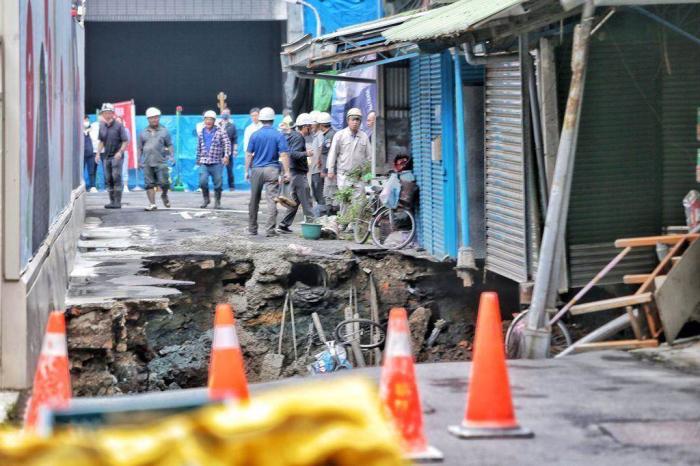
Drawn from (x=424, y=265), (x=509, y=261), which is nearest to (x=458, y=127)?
(x=509, y=261)

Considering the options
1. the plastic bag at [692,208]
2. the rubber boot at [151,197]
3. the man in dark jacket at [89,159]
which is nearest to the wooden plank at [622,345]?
the plastic bag at [692,208]

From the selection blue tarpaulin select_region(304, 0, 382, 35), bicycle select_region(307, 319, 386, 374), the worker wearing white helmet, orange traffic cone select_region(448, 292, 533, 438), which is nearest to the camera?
orange traffic cone select_region(448, 292, 533, 438)

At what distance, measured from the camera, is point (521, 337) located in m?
10.6

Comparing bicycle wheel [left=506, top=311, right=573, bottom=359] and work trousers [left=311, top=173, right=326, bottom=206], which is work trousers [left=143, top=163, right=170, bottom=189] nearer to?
work trousers [left=311, top=173, right=326, bottom=206]

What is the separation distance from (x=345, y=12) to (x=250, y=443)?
2059 centimetres

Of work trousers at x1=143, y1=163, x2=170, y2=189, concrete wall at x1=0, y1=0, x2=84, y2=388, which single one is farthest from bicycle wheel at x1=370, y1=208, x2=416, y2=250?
work trousers at x1=143, y1=163, x2=170, y2=189

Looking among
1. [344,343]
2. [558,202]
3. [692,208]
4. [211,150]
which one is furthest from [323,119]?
[558,202]

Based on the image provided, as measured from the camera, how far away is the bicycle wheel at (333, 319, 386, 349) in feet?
50.3

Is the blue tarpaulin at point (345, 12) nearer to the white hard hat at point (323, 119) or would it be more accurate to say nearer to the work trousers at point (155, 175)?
the white hard hat at point (323, 119)

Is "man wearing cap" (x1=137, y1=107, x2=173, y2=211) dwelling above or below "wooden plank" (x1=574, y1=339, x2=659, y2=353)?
above

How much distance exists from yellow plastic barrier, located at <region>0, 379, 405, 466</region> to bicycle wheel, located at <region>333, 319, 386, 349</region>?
39.5 feet

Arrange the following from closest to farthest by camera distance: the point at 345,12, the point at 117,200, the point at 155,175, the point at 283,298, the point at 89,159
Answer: the point at 283,298
the point at 345,12
the point at 155,175
the point at 117,200
the point at 89,159

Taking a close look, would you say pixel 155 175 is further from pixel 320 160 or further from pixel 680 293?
pixel 680 293

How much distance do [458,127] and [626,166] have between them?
2.86 metres
